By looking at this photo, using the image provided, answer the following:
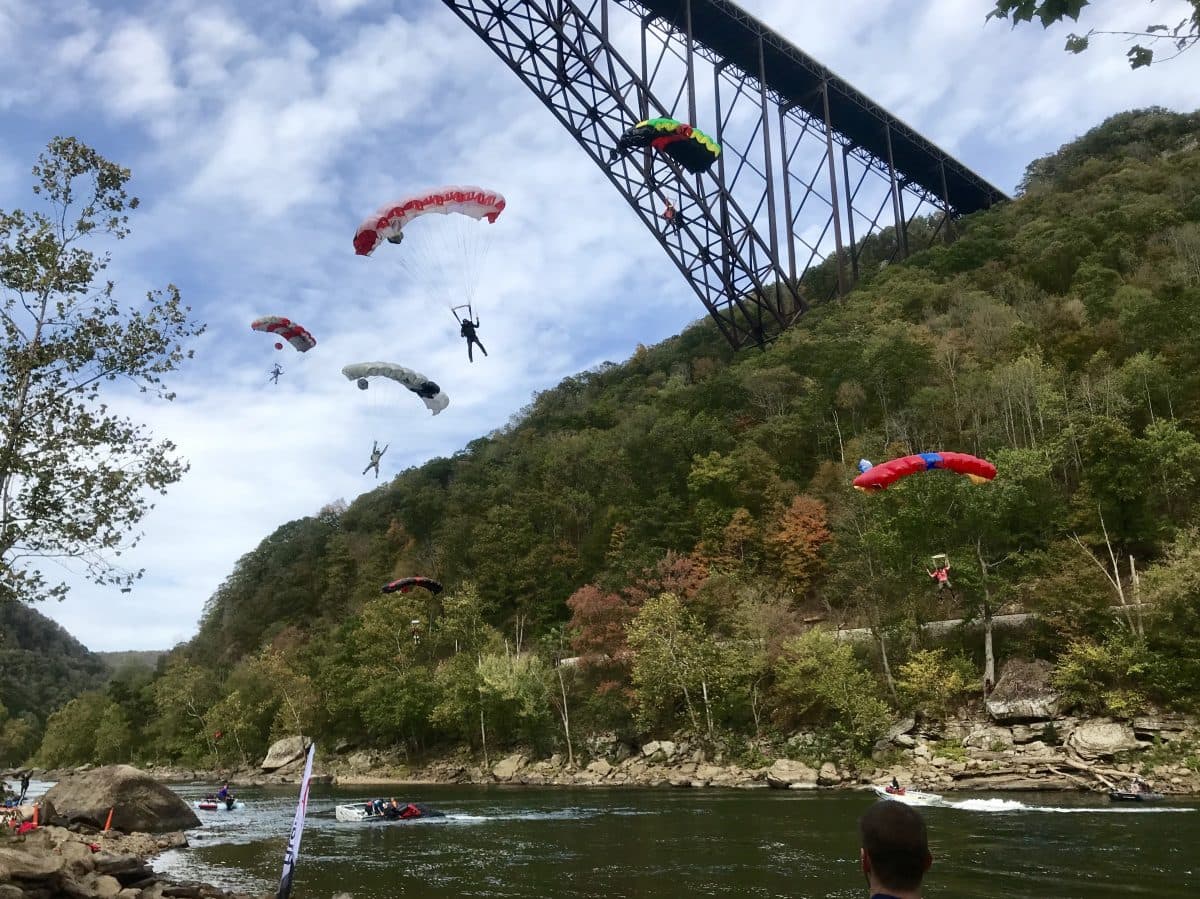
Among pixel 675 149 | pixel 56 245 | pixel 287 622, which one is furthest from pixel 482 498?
pixel 56 245

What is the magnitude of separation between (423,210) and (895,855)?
19.8 metres

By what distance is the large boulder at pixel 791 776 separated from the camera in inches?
1062

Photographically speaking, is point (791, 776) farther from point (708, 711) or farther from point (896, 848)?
point (896, 848)

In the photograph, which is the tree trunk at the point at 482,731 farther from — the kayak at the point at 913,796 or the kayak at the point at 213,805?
the kayak at the point at 913,796

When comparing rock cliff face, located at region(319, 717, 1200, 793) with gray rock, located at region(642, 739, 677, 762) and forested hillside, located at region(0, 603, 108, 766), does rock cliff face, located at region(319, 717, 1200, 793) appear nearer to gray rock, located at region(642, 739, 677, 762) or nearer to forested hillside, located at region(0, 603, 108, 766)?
gray rock, located at region(642, 739, 677, 762)

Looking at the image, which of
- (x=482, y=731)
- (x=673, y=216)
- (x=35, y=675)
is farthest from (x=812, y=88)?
(x=35, y=675)

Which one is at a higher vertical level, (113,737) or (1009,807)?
(113,737)

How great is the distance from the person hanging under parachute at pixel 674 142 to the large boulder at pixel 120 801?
89.5 ft

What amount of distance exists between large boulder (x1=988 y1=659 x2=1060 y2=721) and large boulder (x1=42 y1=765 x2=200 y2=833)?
23.7 meters

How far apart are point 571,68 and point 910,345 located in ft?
64.2

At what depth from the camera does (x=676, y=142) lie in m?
33.9

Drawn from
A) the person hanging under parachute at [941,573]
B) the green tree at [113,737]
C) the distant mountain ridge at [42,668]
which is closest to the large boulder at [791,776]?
the person hanging under parachute at [941,573]

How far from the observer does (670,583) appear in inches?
1414

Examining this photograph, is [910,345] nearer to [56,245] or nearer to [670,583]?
[670,583]
